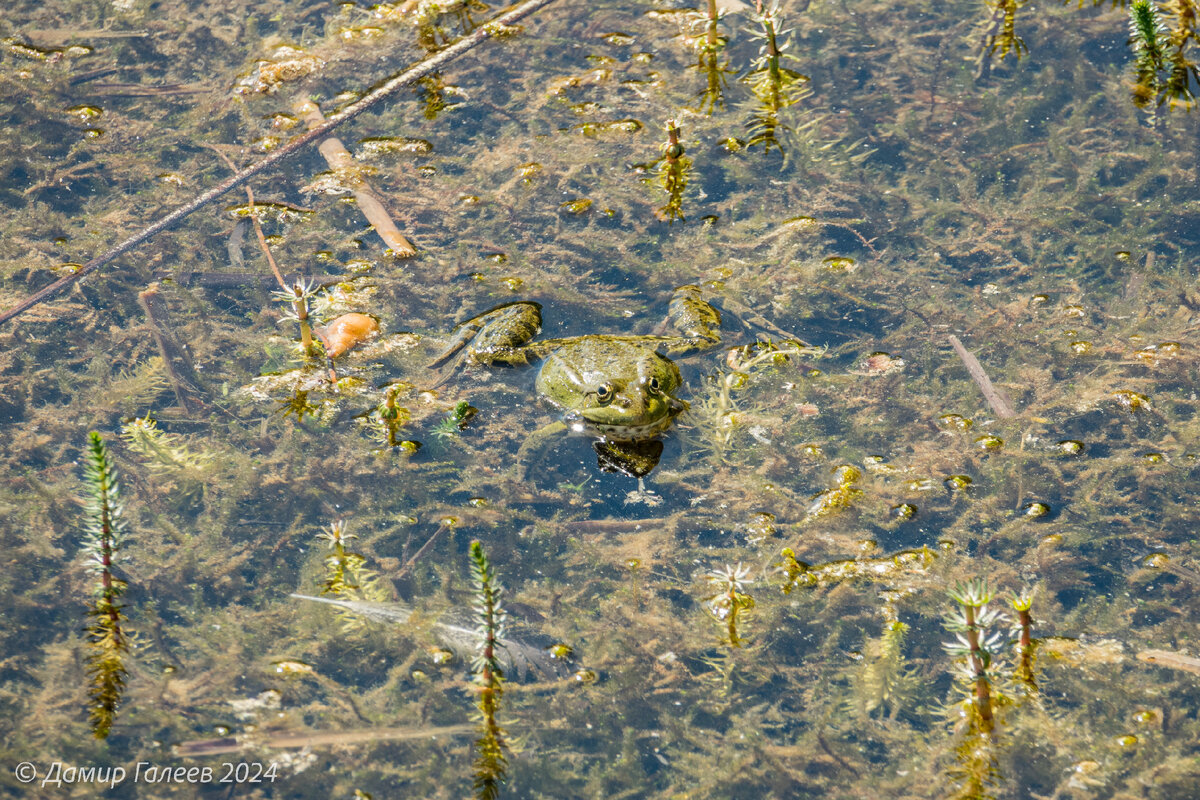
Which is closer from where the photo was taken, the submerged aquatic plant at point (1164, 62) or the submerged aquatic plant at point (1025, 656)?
the submerged aquatic plant at point (1025, 656)

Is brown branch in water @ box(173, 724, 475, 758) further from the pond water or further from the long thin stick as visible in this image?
the long thin stick

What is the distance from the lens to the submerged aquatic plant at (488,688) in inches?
106

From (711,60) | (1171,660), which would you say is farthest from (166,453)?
(1171,660)

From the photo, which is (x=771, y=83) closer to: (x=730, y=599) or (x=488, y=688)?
(x=730, y=599)

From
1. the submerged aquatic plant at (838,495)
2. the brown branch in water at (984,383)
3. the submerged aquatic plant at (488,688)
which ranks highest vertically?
the brown branch in water at (984,383)

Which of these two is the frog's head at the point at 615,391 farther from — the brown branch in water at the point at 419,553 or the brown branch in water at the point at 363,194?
the brown branch in water at the point at 363,194

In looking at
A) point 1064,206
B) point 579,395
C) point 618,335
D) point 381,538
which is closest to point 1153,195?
point 1064,206

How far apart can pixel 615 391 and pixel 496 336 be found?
67 centimetres

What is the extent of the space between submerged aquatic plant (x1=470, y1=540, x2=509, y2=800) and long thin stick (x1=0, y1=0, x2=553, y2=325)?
2.58 metres

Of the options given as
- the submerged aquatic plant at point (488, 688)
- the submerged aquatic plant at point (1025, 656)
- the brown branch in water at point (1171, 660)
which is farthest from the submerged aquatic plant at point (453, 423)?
the brown branch in water at point (1171, 660)

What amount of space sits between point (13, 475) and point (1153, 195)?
17.3ft

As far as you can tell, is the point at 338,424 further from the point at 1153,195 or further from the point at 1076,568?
the point at 1153,195

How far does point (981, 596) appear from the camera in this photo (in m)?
2.62

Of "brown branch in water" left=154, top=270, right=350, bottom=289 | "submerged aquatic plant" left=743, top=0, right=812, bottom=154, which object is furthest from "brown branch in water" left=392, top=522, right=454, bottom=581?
"submerged aquatic plant" left=743, top=0, right=812, bottom=154
